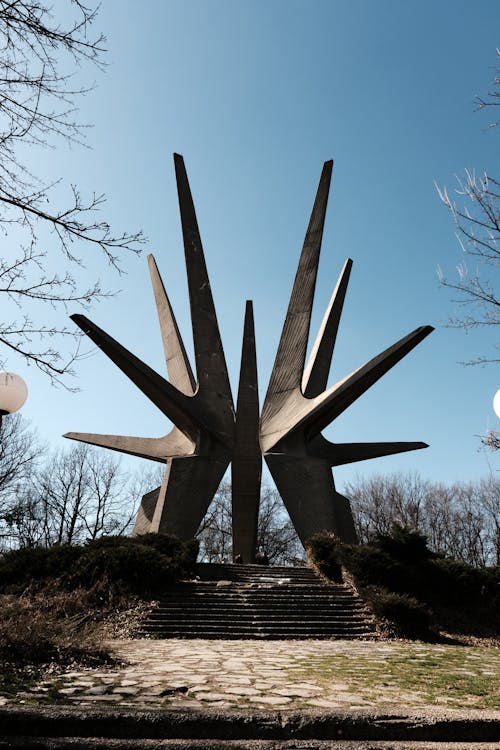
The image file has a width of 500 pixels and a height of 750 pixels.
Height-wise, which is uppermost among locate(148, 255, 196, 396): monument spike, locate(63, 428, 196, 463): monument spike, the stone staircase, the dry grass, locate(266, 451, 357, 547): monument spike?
locate(148, 255, 196, 396): monument spike

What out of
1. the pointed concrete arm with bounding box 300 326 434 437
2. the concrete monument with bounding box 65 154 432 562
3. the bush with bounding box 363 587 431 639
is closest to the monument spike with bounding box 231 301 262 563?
the concrete monument with bounding box 65 154 432 562

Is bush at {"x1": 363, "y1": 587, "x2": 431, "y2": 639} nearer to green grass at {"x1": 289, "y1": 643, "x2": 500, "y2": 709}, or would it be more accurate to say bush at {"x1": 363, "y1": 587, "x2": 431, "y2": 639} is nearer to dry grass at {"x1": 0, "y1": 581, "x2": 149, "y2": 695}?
green grass at {"x1": 289, "y1": 643, "x2": 500, "y2": 709}

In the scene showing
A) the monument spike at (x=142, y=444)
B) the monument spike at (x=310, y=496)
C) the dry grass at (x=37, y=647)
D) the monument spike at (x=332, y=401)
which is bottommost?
the dry grass at (x=37, y=647)

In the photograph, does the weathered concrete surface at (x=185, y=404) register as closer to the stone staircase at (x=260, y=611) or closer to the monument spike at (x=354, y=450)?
the monument spike at (x=354, y=450)

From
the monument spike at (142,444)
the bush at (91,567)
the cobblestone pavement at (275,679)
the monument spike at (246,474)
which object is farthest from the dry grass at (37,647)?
the monument spike at (246,474)

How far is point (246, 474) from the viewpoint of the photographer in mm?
16953

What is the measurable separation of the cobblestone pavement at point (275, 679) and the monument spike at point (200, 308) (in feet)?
37.1

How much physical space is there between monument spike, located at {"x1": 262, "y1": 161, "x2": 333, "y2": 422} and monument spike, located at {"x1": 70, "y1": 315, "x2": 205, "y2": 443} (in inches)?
99.4

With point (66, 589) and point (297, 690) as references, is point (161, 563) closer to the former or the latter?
point (66, 589)

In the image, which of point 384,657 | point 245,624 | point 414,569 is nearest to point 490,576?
point 414,569

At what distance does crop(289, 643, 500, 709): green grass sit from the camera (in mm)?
3408

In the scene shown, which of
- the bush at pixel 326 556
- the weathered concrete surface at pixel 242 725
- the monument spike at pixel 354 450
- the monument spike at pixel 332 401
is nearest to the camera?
the weathered concrete surface at pixel 242 725

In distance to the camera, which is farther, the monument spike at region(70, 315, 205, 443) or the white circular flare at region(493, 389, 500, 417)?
the monument spike at region(70, 315, 205, 443)

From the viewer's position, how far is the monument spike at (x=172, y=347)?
1762 centimetres
